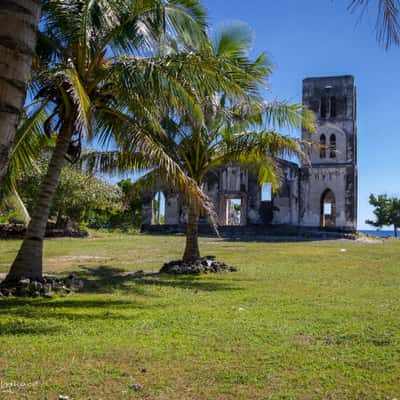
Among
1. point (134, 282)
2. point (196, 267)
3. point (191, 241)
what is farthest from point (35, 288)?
point (191, 241)

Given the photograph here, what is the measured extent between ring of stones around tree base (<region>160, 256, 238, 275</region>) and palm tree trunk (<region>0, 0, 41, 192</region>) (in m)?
8.90

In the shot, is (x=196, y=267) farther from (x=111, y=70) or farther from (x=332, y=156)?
(x=332, y=156)

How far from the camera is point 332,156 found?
A: 35.3 metres

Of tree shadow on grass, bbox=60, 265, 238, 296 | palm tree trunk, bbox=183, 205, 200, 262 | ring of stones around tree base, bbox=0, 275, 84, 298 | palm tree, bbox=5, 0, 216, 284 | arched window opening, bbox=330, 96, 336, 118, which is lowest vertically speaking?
tree shadow on grass, bbox=60, 265, 238, 296

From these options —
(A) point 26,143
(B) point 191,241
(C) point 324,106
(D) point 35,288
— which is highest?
(C) point 324,106

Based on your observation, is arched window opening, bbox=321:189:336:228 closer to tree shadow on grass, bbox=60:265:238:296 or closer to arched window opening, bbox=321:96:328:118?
arched window opening, bbox=321:96:328:118

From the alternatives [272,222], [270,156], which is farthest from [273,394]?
[272,222]

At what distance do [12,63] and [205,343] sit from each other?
336cm

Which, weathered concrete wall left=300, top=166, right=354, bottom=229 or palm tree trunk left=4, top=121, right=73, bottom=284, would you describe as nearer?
palm tree trunk left=4, top=121, right=73, bottom=284

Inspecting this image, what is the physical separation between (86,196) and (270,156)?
17.6 m

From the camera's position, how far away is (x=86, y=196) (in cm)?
2661

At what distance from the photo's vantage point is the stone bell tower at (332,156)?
113 ft

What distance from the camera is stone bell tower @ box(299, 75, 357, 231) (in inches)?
1362

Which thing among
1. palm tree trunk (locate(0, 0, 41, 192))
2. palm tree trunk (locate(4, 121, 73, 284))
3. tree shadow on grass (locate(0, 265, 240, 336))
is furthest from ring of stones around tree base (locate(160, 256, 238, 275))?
palm tree trunk (locate(0, 0, 41, 192))
